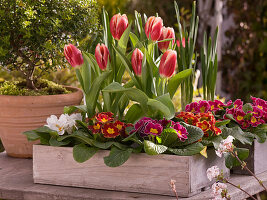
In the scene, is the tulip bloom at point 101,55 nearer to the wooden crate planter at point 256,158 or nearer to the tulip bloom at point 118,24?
the tulip bloom at point 118,24

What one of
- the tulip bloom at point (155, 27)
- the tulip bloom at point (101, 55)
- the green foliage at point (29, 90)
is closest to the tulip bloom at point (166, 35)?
the tulip bloom at point (155, 27)

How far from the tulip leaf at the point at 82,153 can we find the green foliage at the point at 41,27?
541mm

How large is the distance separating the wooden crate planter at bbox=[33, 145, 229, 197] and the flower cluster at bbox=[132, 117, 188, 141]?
70 millimetres

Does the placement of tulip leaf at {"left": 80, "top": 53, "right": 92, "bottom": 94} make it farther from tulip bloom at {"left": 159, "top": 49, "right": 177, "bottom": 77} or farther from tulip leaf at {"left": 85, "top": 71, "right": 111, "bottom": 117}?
tulip bloom at {"left": 159, "top": 49, "right": 177, "bottom": 77}

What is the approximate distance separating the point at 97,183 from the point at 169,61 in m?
0.45

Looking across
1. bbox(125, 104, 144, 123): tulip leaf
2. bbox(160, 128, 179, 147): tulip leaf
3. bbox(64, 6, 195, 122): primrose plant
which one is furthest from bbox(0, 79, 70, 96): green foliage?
bbox(160, 128, 179, 147): tulip leaf

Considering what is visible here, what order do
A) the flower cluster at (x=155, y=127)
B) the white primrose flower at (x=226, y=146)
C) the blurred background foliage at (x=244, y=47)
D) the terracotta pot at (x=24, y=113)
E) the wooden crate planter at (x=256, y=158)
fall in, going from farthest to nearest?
1. the blurred background foliage at (x=244, y=47)
2. the terracotta pot at (x=24, y=113)
3. the wooden crate planter at (x=256, y=158)
4. the flower cluster at (x=155, y=127)
5. the white primrose flower at (x=226, y=146)

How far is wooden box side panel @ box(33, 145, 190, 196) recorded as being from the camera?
1356mm

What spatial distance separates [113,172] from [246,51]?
3.54 m

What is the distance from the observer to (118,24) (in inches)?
61.0

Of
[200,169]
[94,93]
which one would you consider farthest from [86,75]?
[200,169]

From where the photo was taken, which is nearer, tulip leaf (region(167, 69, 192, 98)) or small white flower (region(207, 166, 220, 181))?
small white flower (region(207, 166, 220, 181))

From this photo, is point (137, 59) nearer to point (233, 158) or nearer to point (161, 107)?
point (161, 107)

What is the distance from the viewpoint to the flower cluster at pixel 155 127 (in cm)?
138
